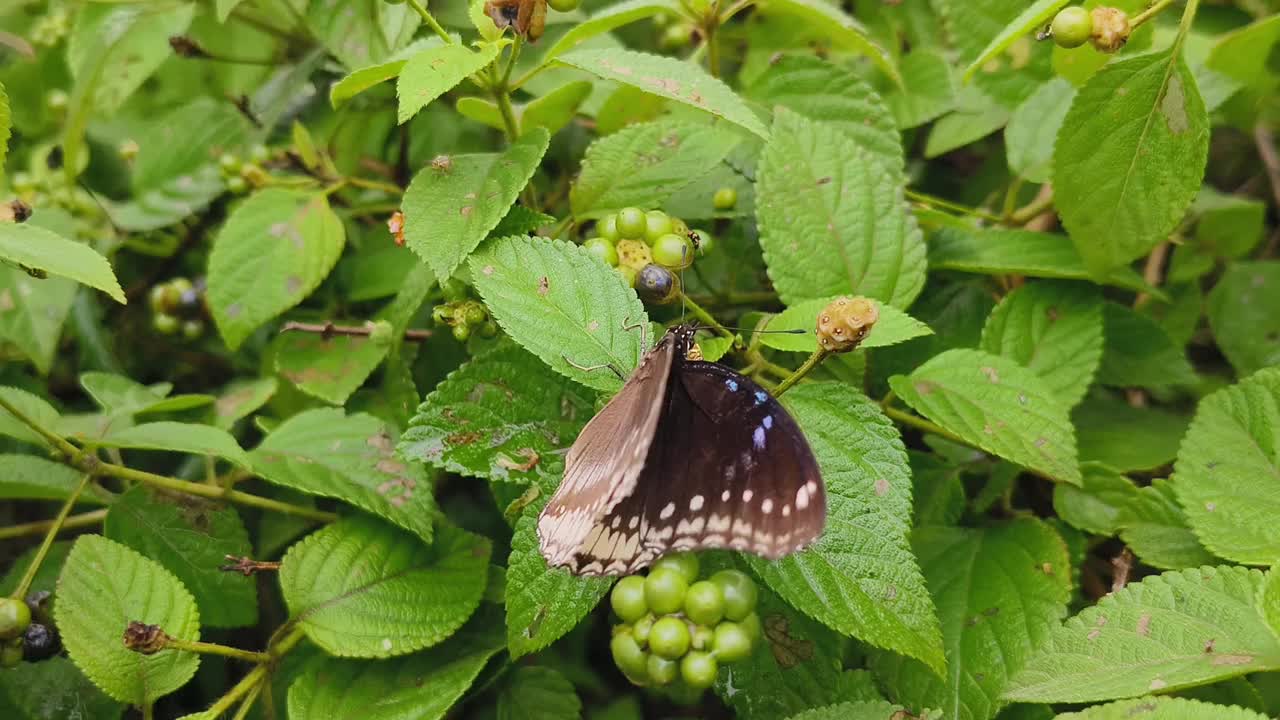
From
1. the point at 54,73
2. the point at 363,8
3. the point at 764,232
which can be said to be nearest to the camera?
the point at 764,232

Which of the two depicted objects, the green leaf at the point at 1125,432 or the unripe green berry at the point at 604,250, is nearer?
the unripe green berry at the point at 604,250

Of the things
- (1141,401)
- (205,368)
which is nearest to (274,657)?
(205,368)

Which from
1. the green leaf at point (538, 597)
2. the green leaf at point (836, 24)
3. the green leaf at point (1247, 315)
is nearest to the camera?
the green leaf at point (538, 597)

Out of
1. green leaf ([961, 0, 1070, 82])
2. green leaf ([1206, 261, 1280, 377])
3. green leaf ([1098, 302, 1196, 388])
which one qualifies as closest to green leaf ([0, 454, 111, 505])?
green leaf ([961, 0, 1070, 82])

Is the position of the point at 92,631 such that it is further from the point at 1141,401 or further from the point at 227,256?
the point at 1141,401

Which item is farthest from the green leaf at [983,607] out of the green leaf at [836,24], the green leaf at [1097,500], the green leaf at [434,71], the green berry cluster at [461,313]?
the green leaf at [434,71]

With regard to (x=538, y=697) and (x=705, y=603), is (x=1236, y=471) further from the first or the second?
(x=538, y=697)

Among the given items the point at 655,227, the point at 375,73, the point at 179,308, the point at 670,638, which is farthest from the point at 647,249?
the point at 179,308

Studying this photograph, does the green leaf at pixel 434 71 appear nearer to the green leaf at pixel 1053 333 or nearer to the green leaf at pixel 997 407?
the green leaf at pixel 997 407

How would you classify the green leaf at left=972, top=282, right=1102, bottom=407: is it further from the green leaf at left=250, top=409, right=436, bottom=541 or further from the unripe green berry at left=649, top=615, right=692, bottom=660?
the green leaf at left=250, top=409, right=436, bottom=541
